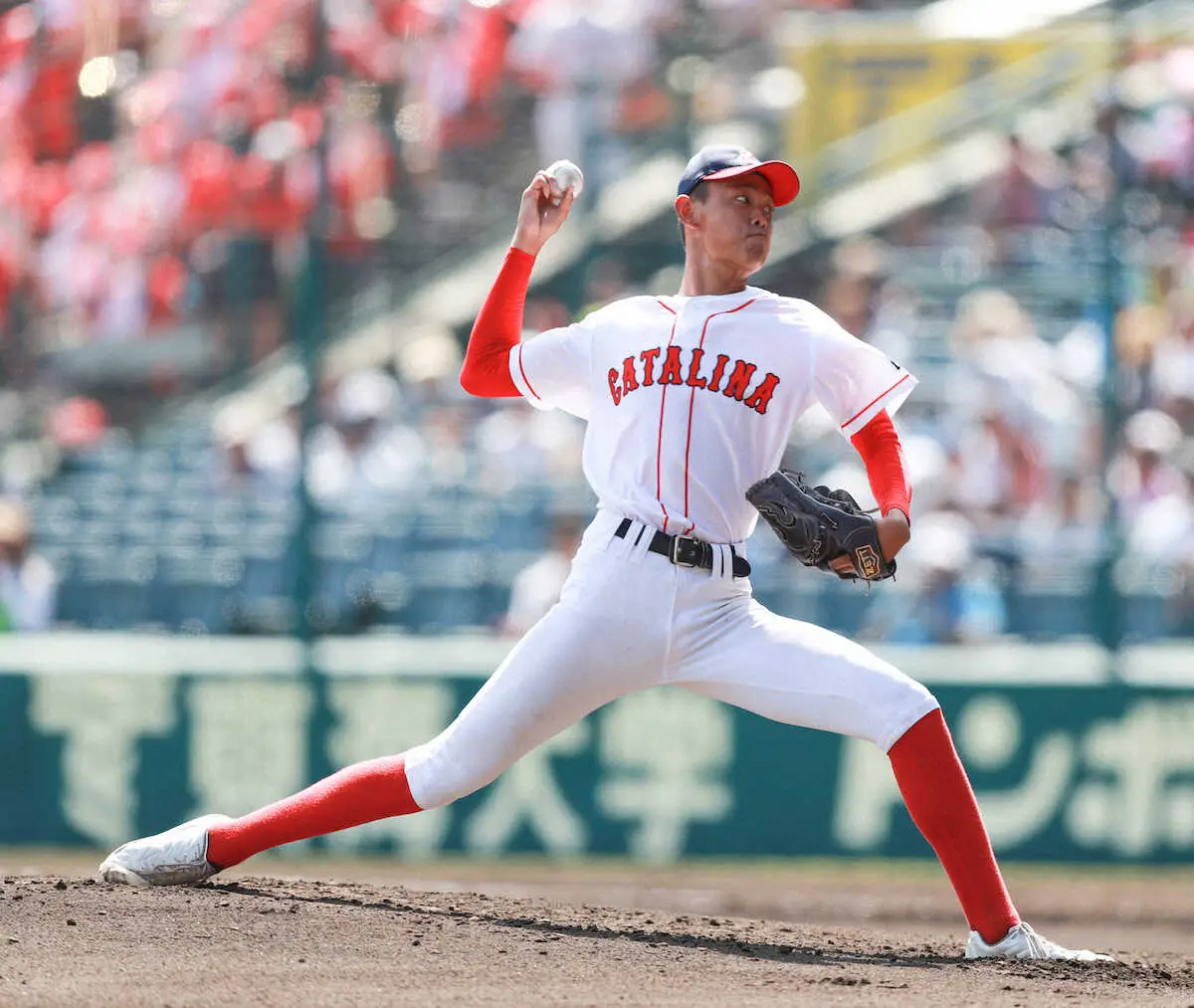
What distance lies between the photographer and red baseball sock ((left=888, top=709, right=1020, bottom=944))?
4.05 m

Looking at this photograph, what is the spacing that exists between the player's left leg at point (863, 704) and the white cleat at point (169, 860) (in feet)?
4.16

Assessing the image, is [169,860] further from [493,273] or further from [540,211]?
[493,273]

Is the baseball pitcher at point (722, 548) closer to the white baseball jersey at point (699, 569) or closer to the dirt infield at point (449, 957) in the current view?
the white baseball jersey at point (699, 569)

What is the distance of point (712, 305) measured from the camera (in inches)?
165

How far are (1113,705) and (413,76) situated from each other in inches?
181

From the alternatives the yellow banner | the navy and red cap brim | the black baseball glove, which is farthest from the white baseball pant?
the yellow banner

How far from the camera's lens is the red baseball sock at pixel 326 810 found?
14.1 feet

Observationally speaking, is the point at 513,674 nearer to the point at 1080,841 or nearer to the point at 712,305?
the point at 712,305

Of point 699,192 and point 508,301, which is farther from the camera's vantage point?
point 508,301

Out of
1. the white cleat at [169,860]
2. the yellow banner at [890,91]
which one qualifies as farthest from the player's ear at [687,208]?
the yellow banner at [890,91]

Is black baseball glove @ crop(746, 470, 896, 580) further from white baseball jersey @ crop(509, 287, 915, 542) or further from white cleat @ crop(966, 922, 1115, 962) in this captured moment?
white cleat @ crop(966, 922, 1115, 962)

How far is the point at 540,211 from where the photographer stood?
4.39m

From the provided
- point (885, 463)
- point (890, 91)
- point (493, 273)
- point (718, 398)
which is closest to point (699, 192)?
point (718, 398)

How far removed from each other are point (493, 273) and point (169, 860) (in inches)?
231
